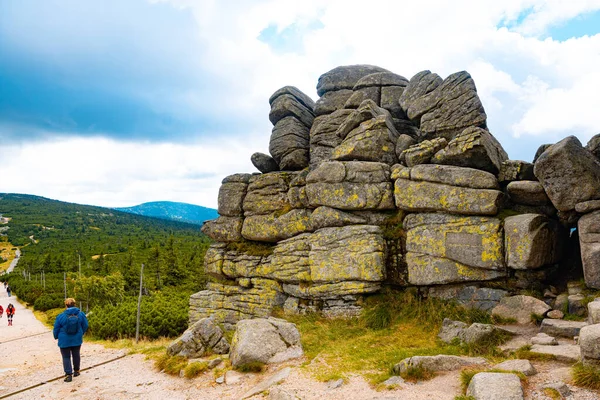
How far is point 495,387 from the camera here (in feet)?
26.7

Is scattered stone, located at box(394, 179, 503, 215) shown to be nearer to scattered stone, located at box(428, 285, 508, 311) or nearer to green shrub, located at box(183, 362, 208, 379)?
scattered stone, located at box(428, 285, 508, 311)

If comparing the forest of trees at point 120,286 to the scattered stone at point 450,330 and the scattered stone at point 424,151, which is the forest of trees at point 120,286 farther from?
the scattered stone at point 424,151

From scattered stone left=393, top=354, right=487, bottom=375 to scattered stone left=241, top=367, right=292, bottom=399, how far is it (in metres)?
3.28

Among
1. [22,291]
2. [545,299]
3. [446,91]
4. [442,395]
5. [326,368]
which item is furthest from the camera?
[22,291]

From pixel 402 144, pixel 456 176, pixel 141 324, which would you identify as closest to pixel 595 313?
pixel 456 176

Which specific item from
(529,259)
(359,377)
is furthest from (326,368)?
(529,259)

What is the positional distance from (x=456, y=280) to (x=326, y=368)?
31.0ft

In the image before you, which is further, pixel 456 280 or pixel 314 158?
pixel 314 158

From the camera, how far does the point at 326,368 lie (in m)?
11.7

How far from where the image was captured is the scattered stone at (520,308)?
611 inches

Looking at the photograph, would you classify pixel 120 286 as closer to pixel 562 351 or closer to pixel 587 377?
pixel 562 351

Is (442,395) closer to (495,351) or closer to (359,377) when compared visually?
(359,377)

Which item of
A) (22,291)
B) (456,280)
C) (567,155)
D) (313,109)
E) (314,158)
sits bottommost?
(22,291)

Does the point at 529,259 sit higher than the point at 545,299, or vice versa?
the point at 529,259
